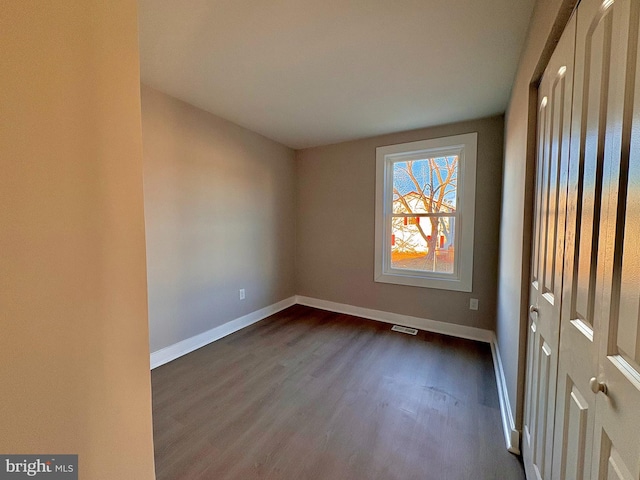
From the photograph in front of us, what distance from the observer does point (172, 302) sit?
2.46m

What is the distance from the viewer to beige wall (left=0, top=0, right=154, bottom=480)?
533 millimetres

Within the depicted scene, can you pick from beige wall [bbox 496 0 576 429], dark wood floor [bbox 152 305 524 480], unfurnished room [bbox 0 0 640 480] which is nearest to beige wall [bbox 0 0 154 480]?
unfurnished room [bbox 0 0 640 480]

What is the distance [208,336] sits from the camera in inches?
110

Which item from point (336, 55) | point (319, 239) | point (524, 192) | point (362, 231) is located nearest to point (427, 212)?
point (362, 231)

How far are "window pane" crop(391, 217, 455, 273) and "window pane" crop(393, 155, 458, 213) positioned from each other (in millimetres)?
146

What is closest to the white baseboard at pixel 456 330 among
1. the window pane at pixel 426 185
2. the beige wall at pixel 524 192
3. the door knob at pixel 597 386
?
the beige wall at pixel 524 192

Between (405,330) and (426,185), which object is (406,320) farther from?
(426,185)

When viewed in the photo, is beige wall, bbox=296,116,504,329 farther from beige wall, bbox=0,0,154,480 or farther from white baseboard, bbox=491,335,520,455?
beige wall, bbox=0,0,154,480

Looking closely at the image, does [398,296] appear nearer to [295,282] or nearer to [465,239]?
[465,239]

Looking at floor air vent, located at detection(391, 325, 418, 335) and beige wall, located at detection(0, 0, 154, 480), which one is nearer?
beige wall, located at detection(0, 0, 154, 480)

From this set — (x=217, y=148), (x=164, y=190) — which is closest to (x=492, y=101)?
(x=217, y=148)

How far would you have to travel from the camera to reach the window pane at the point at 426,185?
9.84 ft

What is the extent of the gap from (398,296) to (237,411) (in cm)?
224

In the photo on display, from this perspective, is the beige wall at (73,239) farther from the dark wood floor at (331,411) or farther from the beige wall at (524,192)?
the beige wall at (524,192)
